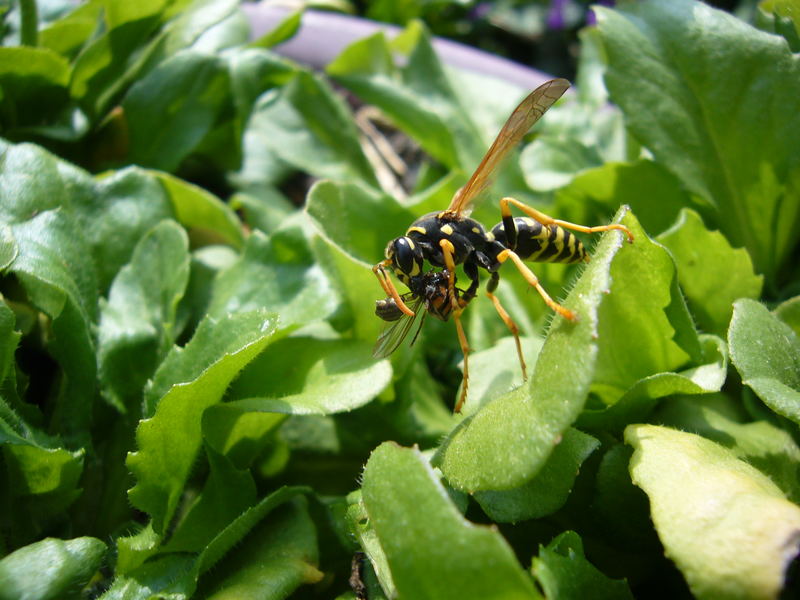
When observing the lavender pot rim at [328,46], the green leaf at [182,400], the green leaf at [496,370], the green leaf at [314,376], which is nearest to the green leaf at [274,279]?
the green leaf at [314,376]

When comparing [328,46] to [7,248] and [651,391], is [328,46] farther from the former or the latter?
[651,391]

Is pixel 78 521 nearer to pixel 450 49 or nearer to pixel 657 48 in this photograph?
pixel 657 48

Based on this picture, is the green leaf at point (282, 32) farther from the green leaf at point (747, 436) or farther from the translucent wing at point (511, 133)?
the green leaf at point (747, 436)

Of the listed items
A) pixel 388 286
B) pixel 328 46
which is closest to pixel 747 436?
pixel 388 286

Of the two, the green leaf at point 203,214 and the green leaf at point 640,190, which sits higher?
the green leaf at point 640,190

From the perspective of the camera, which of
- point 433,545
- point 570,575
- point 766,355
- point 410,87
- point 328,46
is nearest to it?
point 433,545
